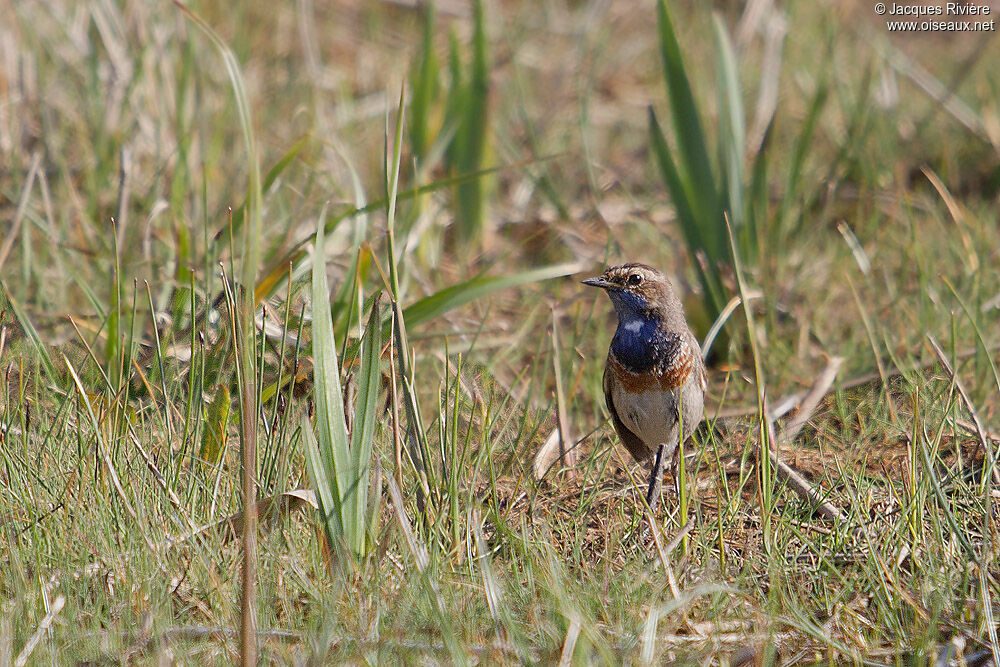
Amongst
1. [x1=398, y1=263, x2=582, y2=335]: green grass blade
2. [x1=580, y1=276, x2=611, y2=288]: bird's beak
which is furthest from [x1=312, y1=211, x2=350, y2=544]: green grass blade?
[x1=580, y1=276, x2=611, y2=288]: bird's beak

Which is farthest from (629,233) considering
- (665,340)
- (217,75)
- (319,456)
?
(319,456)

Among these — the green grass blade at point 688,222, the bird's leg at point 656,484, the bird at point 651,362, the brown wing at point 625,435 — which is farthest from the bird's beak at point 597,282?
the green grass blade at point 688,222

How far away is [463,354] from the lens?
3.94 metres

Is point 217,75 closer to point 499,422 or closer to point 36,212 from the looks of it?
point 36,212

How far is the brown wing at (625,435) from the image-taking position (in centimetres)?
355

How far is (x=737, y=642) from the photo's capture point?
245 centimetres

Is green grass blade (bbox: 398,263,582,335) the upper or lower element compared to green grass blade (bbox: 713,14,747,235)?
lower

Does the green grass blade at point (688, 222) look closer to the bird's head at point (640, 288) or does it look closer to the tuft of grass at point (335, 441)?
the bird's head at point (640, 288)

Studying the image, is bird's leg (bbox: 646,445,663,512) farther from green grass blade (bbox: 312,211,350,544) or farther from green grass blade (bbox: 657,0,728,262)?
green grass blade (bbox: 657,0,728,262)

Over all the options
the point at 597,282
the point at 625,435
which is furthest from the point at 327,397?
the point at 625,435

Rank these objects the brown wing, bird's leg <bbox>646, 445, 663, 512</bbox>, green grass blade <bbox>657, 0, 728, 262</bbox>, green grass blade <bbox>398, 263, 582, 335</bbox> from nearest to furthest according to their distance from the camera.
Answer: green grass blade <bbox>398, 263, 582, 335</bbox> < bird's leg <bbox>646, 445, 663, 512</bbox> < the brown wing < green grass blade <bbox>657, 0, 728, 262</bbox>

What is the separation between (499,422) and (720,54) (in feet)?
6.38

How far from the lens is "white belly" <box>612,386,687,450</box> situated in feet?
11.1

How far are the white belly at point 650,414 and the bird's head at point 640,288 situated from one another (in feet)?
0.92
